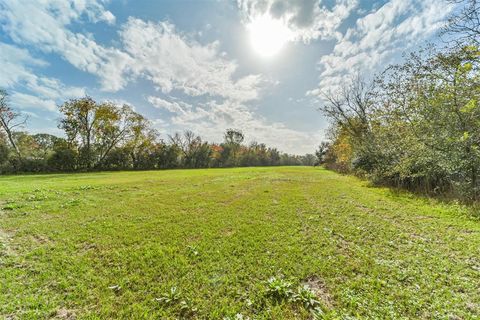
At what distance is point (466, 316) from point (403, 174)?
34.6 ft

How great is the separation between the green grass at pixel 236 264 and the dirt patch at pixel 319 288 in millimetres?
17

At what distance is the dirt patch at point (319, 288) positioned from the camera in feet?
9.57

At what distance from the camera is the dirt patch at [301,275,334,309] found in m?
2.92

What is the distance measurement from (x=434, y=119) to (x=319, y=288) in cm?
982

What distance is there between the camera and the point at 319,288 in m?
3.23

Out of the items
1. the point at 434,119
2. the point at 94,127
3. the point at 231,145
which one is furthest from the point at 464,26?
the point at 231,145

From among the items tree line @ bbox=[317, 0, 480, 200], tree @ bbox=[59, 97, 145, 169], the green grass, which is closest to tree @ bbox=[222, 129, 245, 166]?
tree @ bbox=[59, 97, 145, 169]

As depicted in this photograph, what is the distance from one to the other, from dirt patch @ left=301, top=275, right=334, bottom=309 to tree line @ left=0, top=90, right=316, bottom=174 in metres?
40.8

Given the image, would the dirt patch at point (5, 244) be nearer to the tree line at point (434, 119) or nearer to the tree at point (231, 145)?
the tree line at point (434, 119)

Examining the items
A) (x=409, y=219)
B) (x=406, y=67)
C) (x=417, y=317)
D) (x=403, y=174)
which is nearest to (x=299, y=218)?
(x=409, y=219)

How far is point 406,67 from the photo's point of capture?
1081 centimetres

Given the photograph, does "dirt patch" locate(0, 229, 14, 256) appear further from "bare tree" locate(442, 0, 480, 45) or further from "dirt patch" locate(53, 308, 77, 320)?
"bare tree" locate(442, 0, 480, 45)

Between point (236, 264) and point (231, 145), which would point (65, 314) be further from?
point (231, 145)

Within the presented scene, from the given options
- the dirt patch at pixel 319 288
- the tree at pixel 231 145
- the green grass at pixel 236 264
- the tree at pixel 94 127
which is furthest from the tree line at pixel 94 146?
the dirt patch at pixel 319 288
